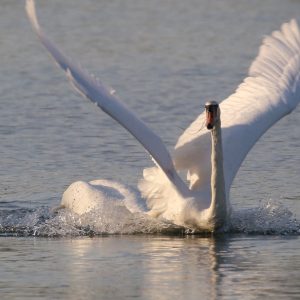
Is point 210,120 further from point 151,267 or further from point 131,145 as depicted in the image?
point 131,145

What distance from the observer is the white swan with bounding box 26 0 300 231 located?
45.5ft

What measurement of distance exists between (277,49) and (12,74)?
8932mm

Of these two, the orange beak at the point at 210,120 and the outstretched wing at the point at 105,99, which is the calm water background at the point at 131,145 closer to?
the outstretched wing at the point at 105,99

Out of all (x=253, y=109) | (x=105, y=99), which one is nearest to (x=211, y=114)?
(x=105, y=99)

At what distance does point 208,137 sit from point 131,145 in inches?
142

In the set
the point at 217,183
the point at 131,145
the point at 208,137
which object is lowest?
the point at 217,183

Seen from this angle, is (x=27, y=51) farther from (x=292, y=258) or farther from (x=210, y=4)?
(x=292, y=258)

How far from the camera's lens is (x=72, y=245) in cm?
1368

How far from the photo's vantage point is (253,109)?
15750 mm

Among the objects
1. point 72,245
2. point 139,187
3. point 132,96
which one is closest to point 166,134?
point 132,96

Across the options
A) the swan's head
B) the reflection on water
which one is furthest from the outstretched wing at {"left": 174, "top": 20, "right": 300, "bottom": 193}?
the reflection on water

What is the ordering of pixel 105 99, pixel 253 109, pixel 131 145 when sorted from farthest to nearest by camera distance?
pixel 131 145 < pixel 253 109 < pixel 105 99

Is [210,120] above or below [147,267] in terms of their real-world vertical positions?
above

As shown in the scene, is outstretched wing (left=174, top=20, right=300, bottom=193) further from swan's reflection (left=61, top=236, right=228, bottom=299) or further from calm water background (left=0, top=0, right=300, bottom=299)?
swan's reflection (left=61, top=236, right=228, bottom=299)
